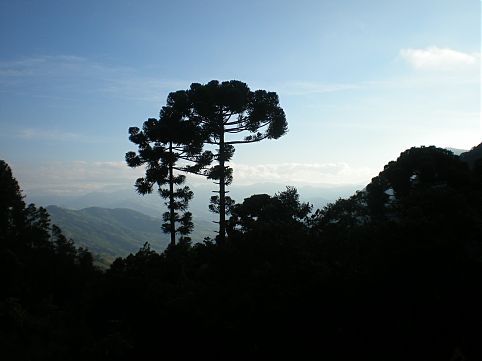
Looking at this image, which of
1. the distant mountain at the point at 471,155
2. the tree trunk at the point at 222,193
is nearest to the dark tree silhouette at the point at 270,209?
the tree trunk at the point at 222,193

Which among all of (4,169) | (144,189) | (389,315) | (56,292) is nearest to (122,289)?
(389,315)

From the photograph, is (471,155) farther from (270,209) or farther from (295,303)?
(295,303)

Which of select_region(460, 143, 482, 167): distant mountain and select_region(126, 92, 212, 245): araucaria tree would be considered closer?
select_region(126, 92, 212, 245): araucaria tree

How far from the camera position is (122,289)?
1147 centimetres

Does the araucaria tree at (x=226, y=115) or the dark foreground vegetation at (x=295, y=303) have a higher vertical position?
the araucaria tree at (x=226, y=115)

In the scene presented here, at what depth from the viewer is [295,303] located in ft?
33.0

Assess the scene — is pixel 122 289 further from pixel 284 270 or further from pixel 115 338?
pixel 284 270

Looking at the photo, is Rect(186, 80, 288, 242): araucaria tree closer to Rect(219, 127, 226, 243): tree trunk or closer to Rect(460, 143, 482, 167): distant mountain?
Rect(219, 127, 226, 243): tree trunk

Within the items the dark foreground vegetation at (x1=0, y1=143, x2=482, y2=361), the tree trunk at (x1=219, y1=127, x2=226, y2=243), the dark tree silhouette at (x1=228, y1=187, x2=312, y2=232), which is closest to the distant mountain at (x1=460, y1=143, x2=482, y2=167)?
the dark tree silhouette at (x1=228, y1=187, x2=312, y2=232)

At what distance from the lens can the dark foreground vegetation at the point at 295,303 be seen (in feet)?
28.8

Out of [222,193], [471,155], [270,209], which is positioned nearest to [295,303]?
[222,193]

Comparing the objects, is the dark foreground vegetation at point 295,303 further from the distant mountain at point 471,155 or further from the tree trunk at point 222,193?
the distant mountain at point 471,155

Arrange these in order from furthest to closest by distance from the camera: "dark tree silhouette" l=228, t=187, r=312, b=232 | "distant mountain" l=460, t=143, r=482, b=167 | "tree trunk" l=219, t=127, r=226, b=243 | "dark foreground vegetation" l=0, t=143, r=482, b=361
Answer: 1. "distant mountain" l=460, t=143, r=482, b=167
2. "dark tree silhouette" l=228, t=187, r=312, b=232
3. "tree trunk" l=219, t=127, r=226, b=243
4. "dark foreground vegetation" l=0, t=143, r=482, b=361

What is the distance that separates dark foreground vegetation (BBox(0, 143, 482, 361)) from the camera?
345 inches
